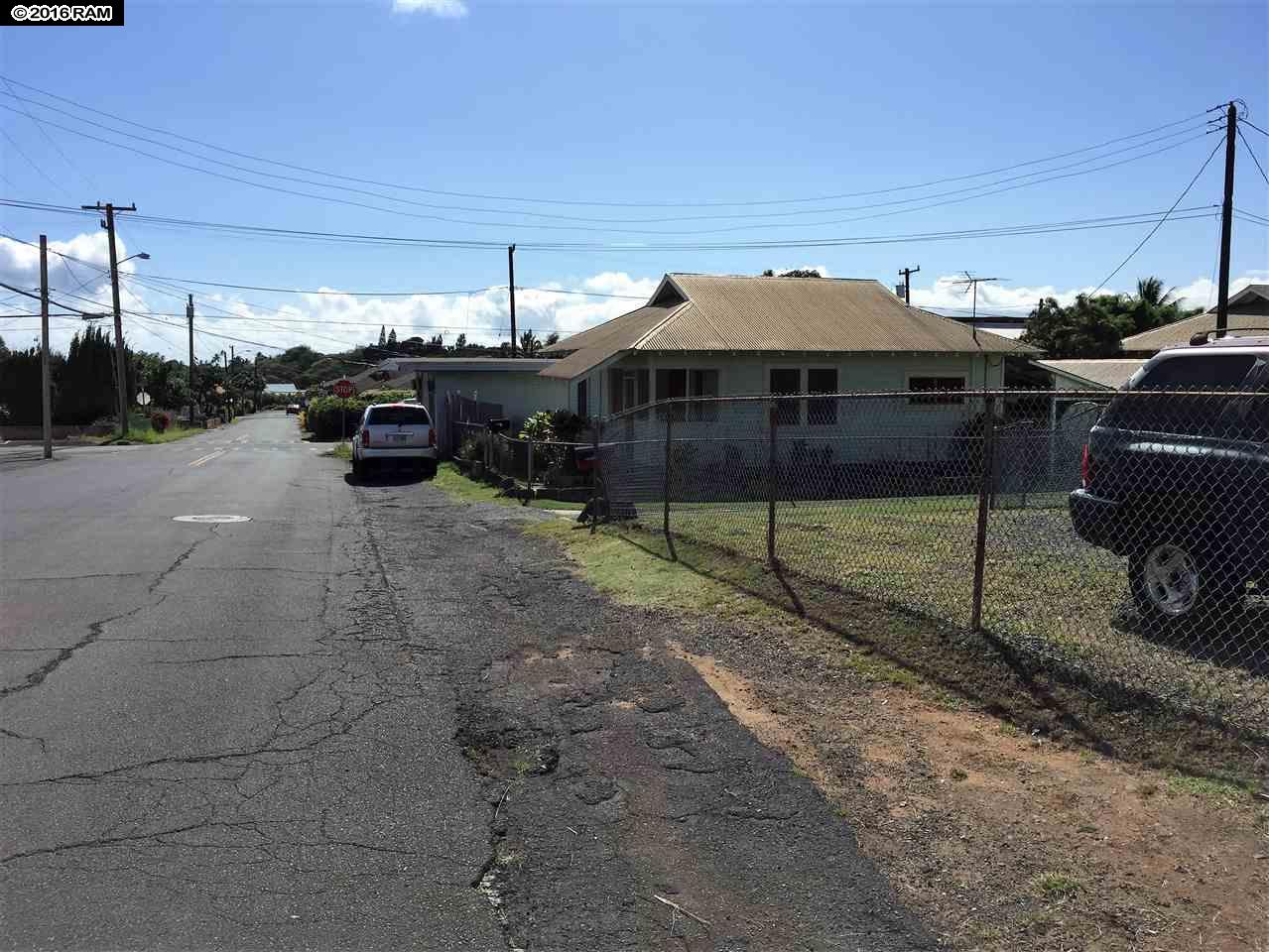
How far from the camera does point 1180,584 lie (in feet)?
20.1

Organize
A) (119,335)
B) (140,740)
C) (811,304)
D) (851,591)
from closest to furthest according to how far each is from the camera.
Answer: (140,740) < (851,591) < (811,304) < (119,335)

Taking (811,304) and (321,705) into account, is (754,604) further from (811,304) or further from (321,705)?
(811,304)

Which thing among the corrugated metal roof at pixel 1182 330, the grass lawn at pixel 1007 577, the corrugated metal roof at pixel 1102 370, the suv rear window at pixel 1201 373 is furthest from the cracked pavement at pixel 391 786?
the corrugated metal roof at pixel 1182 330

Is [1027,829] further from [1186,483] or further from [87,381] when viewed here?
[87,381]

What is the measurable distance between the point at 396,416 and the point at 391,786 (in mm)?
19156

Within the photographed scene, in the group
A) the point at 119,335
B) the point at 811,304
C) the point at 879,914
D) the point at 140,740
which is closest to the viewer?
the point at 879,914

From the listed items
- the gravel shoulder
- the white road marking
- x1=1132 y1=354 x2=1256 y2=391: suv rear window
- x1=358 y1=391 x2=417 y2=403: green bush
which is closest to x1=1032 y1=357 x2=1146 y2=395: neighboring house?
x1=1132 y1=354 x2=1256 y2=391: suv rear window

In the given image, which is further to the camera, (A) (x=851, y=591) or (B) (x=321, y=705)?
(A) (x=851, y=591)

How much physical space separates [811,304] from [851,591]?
19.3 m

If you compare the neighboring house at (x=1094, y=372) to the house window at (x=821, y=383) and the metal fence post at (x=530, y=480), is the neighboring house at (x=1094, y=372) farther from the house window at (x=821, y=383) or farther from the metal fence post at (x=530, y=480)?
the metal fence post at (x=530, y=480)

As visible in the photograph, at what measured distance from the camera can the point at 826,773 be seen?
4703 mm

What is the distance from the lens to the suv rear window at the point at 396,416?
75.0 feet

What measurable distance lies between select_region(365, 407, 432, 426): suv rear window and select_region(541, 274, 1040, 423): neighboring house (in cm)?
344

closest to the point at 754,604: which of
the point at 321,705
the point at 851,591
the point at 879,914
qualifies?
the point at 851,591
